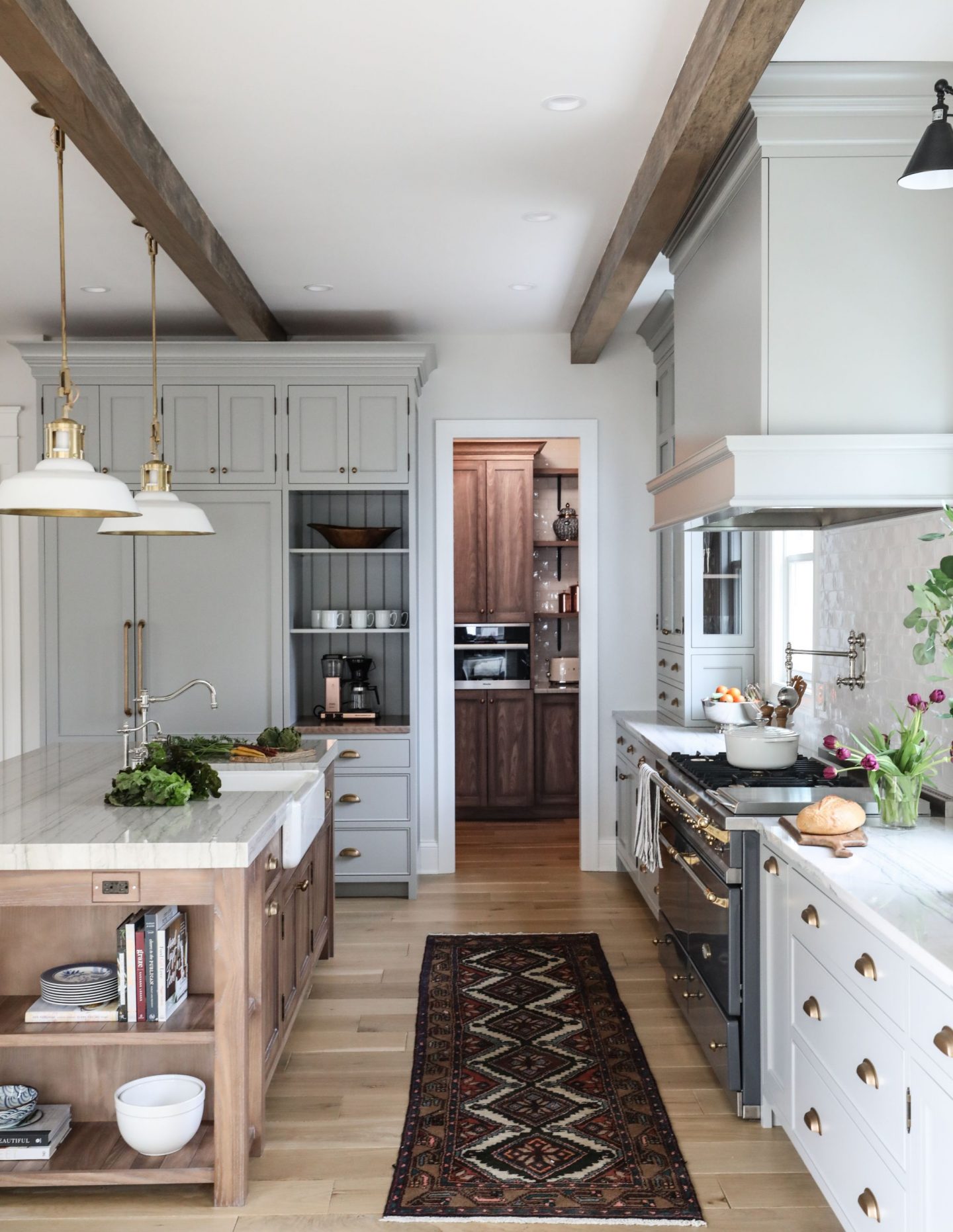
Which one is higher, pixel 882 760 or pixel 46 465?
pixel 46 465

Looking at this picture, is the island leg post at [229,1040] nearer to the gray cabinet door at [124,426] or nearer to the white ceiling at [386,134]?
the white ceiling at [386,134]

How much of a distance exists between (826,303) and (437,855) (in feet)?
12.2

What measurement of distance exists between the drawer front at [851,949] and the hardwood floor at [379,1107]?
656 millimetres

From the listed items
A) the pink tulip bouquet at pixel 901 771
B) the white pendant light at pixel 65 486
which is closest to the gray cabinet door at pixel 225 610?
the white pendant light at pixel 65 486

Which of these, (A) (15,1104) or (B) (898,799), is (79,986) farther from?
(B) (898,799)

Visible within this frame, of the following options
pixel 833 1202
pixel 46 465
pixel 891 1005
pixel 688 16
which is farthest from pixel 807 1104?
pixel 688 16

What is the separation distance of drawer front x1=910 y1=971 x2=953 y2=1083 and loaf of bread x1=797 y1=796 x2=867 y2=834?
702 mm

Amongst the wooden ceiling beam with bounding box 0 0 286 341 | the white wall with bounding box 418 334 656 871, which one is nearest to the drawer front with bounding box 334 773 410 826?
the white wall with bounding box 418 334 656 871

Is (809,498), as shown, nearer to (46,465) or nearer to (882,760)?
(882,760)

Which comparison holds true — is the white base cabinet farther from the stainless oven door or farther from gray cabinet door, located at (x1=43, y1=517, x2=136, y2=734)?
gray cabinet door, located at (x1=43, y1=517, x2=136, y2=734)

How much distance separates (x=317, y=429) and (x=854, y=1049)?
3.81m

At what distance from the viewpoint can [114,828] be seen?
2688mm

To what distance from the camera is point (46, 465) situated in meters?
2.59

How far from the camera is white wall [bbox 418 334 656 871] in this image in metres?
5.58
